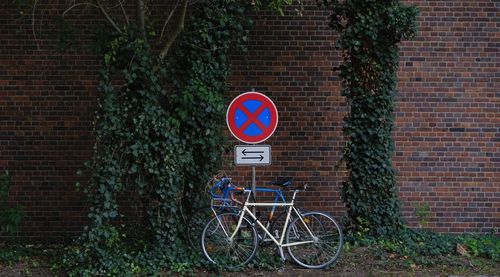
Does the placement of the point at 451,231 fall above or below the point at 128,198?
below

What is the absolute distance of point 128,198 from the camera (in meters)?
9.17

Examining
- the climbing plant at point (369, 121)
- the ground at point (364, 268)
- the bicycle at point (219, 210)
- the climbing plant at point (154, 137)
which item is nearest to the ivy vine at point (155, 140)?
the climbing plant at point (154, 137)

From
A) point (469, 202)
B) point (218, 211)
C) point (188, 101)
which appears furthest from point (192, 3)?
point (469, 202)

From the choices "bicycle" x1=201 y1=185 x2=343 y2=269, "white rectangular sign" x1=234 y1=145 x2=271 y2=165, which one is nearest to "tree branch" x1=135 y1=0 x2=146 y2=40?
"white rectangular sign" x1=234 y1=145 x2=271 y2=165

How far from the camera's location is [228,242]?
8320 millimetres

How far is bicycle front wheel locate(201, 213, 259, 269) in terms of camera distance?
27.2ft

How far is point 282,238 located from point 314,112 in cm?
276

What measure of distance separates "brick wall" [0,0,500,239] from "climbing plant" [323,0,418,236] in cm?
110

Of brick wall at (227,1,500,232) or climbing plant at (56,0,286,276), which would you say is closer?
climbing plant at (56,0,286,276)

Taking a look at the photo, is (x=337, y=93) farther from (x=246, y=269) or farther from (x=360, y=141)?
(x=246, y=269)

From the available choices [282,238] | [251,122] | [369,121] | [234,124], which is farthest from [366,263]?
[234,124]

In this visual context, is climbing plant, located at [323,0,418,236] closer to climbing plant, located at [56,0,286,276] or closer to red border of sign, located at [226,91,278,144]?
red border of sign, located at [226,91,278,144]

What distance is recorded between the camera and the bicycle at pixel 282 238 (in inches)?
328

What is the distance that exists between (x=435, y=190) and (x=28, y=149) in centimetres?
645
